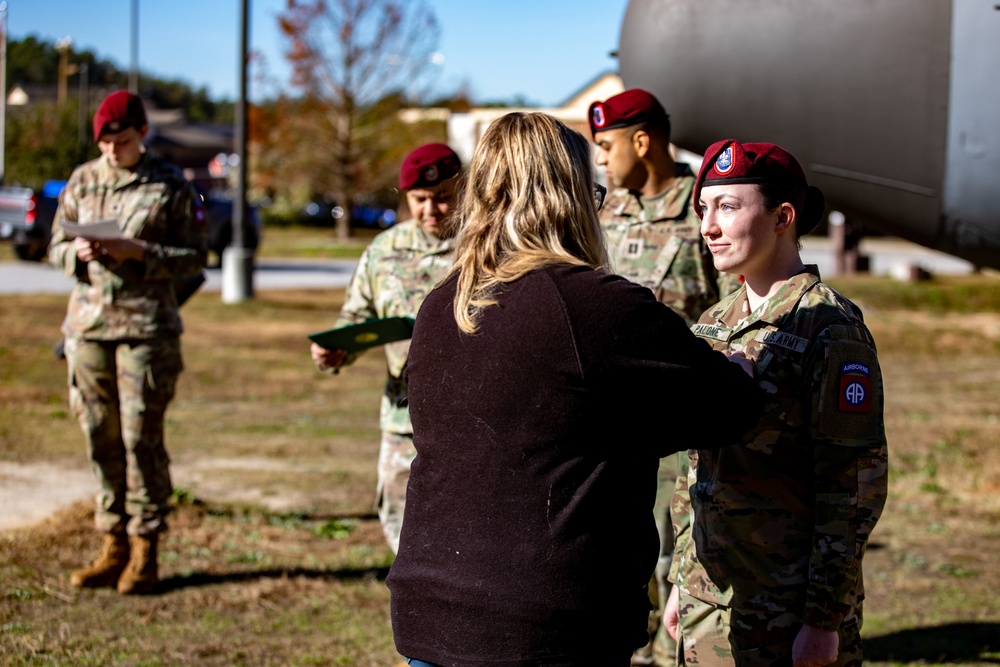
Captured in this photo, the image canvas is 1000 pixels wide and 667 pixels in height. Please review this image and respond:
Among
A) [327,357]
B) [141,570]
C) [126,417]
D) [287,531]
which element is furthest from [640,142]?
[287,531]

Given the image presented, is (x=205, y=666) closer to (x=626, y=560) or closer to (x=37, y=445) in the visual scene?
(x=626, y=560)

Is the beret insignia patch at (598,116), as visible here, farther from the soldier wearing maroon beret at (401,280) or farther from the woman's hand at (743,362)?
the woman's hand at (743,362)

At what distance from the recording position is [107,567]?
505 centimetres

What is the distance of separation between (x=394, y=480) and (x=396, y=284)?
0.74m

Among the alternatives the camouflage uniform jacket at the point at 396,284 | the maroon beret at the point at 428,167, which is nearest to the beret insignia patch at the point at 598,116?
the maroon beret at the point at 428,167

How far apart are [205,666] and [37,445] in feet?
14.1

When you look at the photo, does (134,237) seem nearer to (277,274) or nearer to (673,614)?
(673,614)

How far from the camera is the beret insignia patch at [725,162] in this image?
2500mm

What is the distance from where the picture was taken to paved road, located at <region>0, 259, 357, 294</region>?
675 inches

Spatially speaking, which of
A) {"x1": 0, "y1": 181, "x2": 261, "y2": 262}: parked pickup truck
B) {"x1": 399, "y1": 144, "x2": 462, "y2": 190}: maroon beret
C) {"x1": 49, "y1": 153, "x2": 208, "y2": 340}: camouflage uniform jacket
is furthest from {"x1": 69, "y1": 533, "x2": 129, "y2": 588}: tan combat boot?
{"x1": 0, "y1": 181, "x2": 261, "y2": 262}: parked pickup truck

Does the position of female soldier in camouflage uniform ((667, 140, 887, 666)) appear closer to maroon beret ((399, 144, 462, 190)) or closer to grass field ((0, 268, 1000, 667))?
grass field ((0, 268, 1000, 667))

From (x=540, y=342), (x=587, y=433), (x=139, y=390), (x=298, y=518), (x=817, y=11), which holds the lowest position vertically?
(x=298, y=518)

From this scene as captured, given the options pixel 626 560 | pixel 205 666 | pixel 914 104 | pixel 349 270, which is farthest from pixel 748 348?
pixel 349 270

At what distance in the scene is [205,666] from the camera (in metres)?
4.25
